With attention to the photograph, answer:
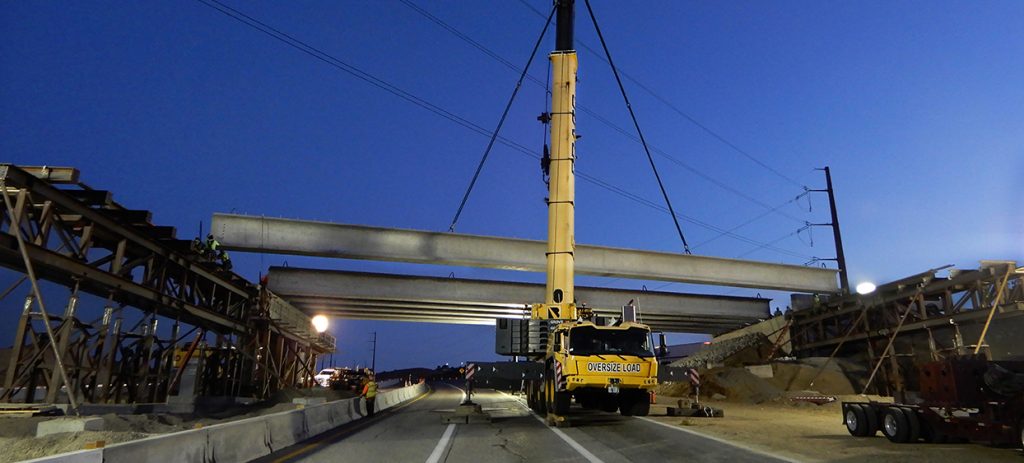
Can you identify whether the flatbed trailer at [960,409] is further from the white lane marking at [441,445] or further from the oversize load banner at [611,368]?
the white lane marking at [441,445]

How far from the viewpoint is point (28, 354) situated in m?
16.6

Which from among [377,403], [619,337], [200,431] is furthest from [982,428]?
[377,403]

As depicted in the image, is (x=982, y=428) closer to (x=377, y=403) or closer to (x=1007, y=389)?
(x=1007, y=389)

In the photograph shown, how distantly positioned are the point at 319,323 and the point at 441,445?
31630mm

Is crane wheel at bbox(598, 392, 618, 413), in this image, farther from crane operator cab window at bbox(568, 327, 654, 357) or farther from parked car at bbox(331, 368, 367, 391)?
parked car at bbox(331, 368, 367, 391)

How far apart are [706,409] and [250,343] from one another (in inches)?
860

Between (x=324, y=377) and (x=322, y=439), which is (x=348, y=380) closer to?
(x=324, y=377)

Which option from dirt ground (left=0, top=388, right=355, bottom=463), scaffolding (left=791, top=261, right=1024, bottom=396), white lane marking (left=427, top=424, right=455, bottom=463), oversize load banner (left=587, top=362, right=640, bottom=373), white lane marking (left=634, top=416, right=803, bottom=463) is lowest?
white lane marking (left=427, top=424, right=455, bottom=463)

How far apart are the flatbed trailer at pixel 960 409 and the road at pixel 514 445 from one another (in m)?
3.78

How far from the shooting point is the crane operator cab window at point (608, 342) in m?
15.5

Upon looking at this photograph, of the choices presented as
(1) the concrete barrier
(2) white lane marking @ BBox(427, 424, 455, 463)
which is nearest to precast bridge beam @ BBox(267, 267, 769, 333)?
(2) white lane marking @ BBox(427, 424, 455, 463)

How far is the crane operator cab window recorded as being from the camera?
612 inches

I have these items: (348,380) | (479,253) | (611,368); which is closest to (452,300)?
(479,253)

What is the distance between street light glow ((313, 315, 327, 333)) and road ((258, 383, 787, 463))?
85.0 ft
